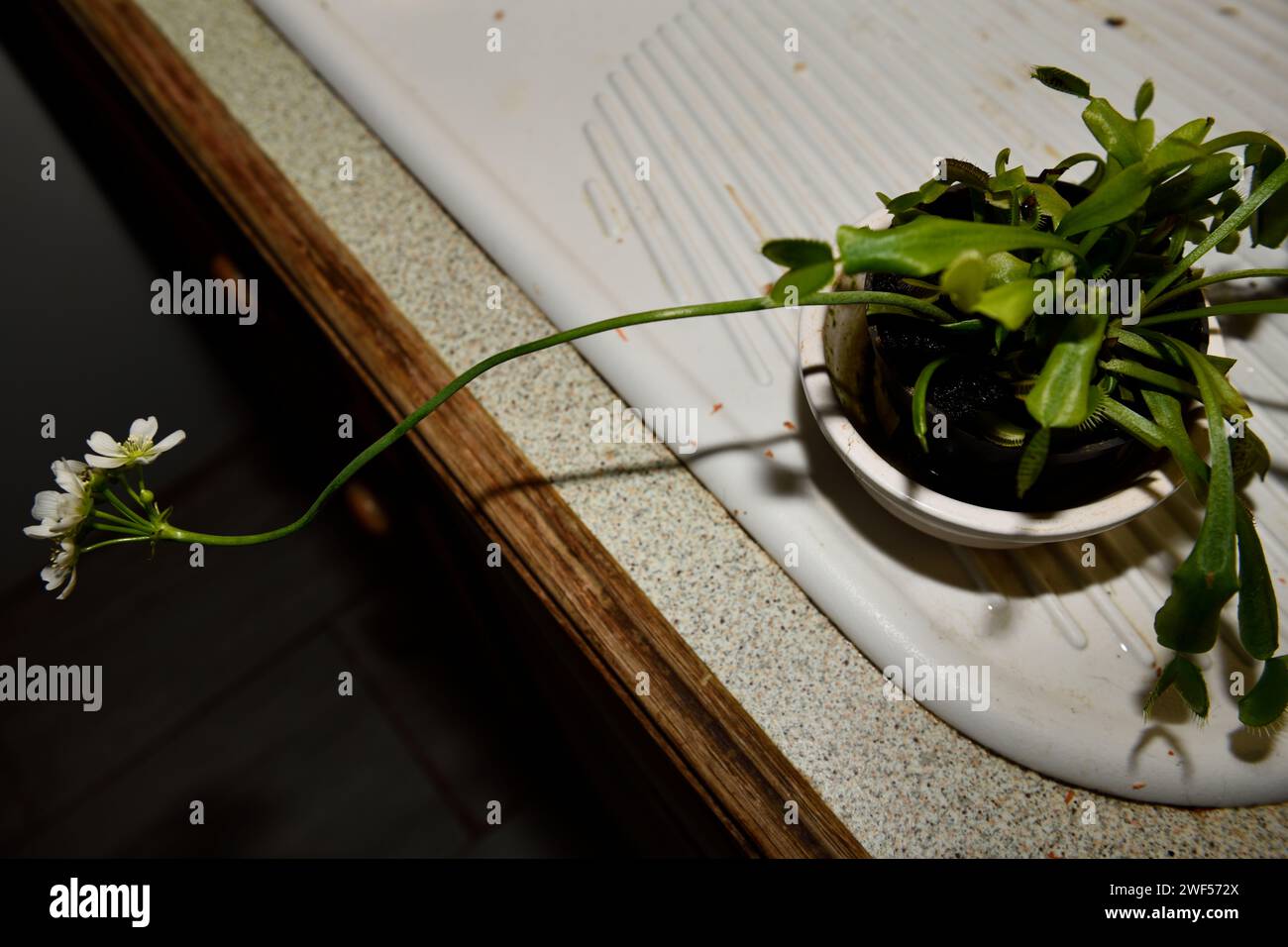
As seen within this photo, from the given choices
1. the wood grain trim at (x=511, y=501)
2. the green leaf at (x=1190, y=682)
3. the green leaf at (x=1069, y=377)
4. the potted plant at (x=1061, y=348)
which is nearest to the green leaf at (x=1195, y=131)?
the potted plant at (x=1061, y=348)

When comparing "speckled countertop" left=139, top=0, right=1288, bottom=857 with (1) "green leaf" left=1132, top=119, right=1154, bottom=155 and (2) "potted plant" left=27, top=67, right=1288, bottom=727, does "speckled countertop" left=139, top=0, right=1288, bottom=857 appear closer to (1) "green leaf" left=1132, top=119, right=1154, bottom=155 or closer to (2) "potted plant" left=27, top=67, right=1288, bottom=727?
(2) "potted plant" left=27, top=67, right=1288, bottom=727

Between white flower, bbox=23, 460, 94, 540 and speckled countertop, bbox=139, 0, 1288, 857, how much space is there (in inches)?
9.7

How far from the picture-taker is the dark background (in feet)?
3.89

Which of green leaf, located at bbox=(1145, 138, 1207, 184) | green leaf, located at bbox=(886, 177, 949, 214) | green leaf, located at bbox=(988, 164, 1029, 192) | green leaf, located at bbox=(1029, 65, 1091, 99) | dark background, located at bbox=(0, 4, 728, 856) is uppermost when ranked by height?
green leaf, located at bbox=(1029, 65, 1091, 99)

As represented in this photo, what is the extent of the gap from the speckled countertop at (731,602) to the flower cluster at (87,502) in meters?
0.21

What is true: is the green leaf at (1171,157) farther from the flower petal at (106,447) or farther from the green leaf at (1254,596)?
the flower petal at (106,447)

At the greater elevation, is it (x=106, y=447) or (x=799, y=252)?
(x=799, y=252)

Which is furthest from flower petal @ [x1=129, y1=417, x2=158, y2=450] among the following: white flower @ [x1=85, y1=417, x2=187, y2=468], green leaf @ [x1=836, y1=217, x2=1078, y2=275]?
green leaf @ [x1=836, y1=217, x2=1078, y2=275]

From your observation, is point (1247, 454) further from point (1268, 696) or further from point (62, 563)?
point (62, 563)

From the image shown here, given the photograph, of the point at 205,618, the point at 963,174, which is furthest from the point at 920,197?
the point at 205,618

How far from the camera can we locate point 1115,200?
0.35 metres

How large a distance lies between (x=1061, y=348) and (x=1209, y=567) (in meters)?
0.11

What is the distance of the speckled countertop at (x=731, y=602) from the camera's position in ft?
1.62

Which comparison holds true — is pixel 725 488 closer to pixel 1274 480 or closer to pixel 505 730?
pixel 1274 480
